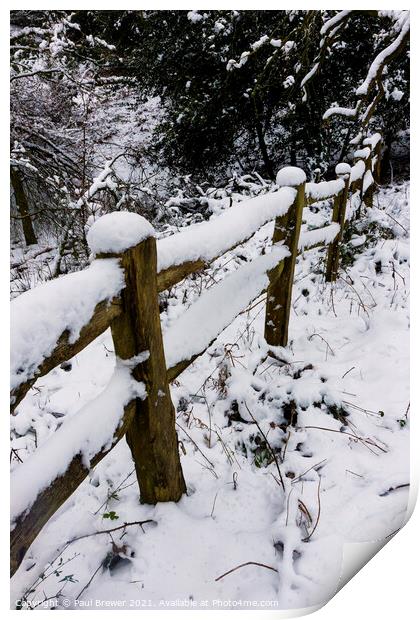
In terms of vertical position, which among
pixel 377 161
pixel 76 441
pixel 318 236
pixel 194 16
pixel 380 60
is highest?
pixel 194 16

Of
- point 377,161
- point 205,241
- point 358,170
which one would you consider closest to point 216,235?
point 205,241

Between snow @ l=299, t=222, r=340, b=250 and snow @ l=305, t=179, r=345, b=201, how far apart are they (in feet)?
0.99

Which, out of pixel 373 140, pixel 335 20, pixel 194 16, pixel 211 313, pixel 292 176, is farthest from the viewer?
pixel 373 140

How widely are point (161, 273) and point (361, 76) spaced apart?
18.0 ft

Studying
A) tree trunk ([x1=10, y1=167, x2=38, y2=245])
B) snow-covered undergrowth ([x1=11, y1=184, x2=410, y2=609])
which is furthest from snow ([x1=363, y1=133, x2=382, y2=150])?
tree trunk ([x1=10, y1=167, x2=38, y2=245])

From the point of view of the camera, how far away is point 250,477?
6.50 ft

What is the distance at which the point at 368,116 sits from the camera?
4.21 m

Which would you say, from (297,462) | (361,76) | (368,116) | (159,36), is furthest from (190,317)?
(361,76)

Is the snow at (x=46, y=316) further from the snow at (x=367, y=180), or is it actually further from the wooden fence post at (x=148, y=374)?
the snow at (x=367, y=180)

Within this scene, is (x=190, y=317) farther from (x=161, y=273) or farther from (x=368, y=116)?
(x=368, y=116)

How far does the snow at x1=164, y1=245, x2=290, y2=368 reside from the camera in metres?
1.75

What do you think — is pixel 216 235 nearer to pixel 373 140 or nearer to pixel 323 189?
pixel 323 189

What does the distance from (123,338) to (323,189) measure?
8.87 ft

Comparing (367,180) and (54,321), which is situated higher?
(367,180)
